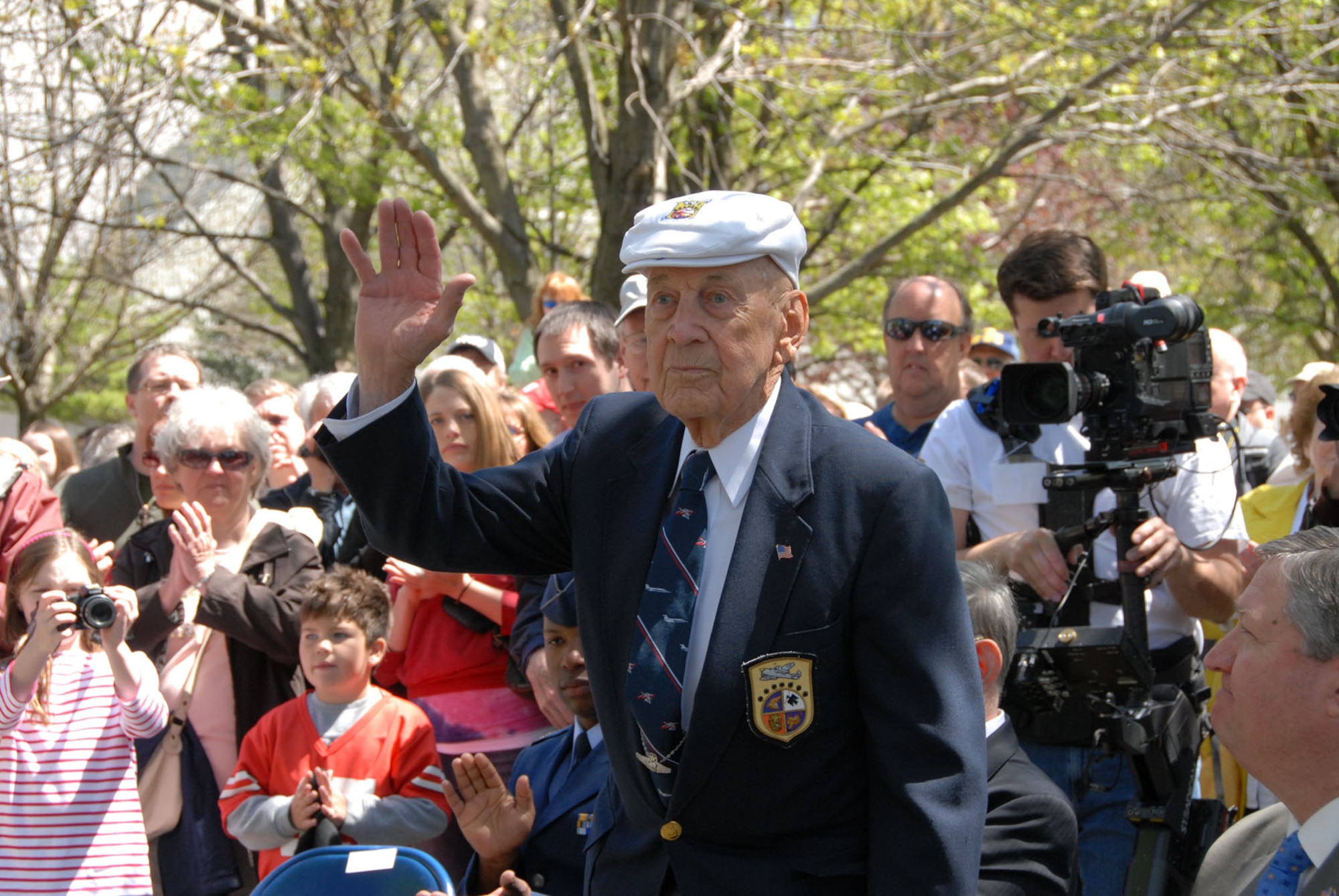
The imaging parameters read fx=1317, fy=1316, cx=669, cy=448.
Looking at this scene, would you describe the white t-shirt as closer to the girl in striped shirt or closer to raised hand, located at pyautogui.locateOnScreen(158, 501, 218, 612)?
raised hand, located at pyautogui.locateOnScreen(158, 501, 218, 612)

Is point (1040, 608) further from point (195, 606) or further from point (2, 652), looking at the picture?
point (2, 652)

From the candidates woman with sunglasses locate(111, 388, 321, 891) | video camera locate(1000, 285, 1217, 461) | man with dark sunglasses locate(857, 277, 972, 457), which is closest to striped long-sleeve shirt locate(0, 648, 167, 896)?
woman with sunglasses locate(111, 388, 321, 891)

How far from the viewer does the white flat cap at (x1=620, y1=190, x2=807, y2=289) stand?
2.02 m

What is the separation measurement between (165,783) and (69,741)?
32 cm

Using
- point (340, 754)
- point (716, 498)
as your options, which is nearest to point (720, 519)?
point (716, 498)

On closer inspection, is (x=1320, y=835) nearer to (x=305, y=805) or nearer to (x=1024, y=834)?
(x=1024, y=834)

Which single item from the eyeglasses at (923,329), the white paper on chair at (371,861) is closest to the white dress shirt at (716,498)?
the white paper on chair at (371,861)

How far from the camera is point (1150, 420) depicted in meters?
3.14

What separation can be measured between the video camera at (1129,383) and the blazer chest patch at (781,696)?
1.38 m

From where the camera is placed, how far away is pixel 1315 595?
212cm

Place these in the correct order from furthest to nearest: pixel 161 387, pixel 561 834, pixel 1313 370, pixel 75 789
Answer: pixel 161 387 < pixel 1313 370 < pixel 75 789 < pixel 561 834

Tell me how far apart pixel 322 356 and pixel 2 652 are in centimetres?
1024

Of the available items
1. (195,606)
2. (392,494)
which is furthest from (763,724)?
(195,606)

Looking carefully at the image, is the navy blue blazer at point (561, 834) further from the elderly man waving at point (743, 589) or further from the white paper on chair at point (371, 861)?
the elderly man waving at point (743, 589)
